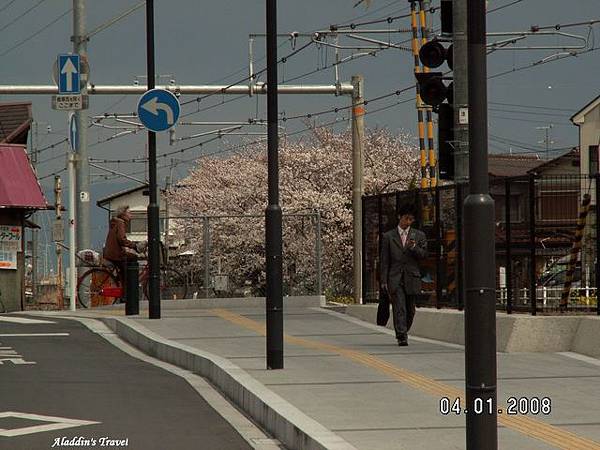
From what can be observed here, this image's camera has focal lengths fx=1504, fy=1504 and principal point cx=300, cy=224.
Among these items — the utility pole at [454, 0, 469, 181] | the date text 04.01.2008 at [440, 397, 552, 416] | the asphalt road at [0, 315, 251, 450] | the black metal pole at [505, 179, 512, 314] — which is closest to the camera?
the asphalt road at [0, 315, 251, 450]

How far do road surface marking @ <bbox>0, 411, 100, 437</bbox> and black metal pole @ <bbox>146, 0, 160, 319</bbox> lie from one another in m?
11.4

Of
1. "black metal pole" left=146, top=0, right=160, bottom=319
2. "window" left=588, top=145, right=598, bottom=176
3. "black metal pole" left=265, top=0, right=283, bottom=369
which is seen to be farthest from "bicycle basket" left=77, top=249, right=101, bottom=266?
"window" left=588, top=145, right=598, bottom=176

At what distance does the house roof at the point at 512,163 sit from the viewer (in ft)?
286

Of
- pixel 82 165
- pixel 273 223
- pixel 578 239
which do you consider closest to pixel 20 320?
pixel 82 165

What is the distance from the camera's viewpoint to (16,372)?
53.5 feet

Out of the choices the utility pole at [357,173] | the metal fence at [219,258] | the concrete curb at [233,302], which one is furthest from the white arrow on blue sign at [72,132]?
the utility pole at [357,173]

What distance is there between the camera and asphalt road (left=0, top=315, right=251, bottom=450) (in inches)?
→ 437

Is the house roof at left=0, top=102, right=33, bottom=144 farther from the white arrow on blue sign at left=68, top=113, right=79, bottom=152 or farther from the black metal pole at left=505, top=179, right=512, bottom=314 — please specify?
the black metal pole at left=505, top=179, right=512, bottom=314

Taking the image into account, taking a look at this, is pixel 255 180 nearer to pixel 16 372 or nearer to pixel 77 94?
pixel 77 94

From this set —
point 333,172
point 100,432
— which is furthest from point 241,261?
point 100,432

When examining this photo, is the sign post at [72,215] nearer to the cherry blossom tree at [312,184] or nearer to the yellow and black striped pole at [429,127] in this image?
the cherry blossom tree at [312,184]

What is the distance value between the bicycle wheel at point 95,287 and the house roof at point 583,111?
37.8m

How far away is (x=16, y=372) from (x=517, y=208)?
20.4 feet

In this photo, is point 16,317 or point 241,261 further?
point 241,261
